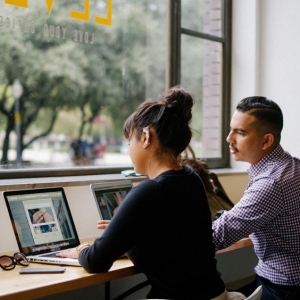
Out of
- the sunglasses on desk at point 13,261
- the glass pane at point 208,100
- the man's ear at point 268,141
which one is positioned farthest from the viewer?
the glass pane at point 208,100

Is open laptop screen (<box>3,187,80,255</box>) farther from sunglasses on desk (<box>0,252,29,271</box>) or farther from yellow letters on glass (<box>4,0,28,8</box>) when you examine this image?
yellow letters on glass (<box>4,0,28,8</box>)

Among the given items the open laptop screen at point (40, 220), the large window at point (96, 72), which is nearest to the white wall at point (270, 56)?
the large window at point (96, 72)

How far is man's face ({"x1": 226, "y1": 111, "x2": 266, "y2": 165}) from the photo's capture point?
8.02 feet

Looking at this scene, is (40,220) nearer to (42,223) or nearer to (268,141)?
(42,223)

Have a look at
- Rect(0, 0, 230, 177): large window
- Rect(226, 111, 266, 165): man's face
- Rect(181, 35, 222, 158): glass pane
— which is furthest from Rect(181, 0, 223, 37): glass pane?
Rect(226, 111, 266, 165): man's face

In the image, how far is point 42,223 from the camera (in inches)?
91.2

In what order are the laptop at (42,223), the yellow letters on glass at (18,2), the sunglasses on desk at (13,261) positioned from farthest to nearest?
1. the yellow letters on glass at (18,2)
2. the laptop at (42,223)
3. the sunglasses on desk at (13,261)

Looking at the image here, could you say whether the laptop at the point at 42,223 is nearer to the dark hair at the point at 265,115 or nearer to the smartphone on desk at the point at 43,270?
the smartphone on desk at the point at 43,270

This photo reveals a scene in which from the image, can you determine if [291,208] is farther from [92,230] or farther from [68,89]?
[68,89]

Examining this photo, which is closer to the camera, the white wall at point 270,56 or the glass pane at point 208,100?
the white wall at point 270,56

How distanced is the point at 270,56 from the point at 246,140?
1779mm

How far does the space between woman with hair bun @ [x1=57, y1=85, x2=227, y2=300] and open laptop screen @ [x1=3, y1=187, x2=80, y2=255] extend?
402 millimetres

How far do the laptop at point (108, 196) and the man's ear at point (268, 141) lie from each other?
0.74m

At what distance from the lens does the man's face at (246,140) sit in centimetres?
244
